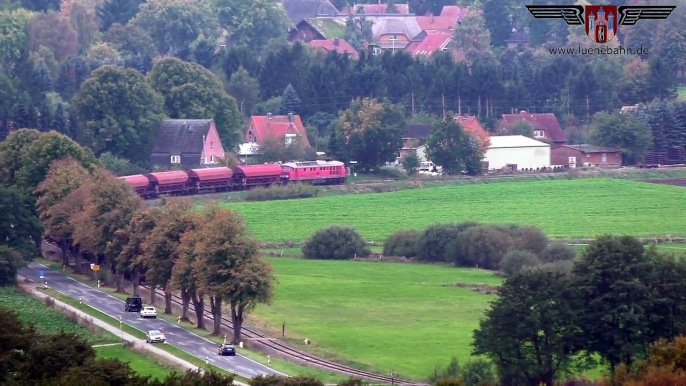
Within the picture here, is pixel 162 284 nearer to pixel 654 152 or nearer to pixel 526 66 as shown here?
pixel 654 152

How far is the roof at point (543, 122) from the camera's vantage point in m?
132

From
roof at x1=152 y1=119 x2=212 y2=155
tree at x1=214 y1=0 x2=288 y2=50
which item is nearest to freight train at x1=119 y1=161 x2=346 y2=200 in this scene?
roof at x1=152 y1=119 x2=212 y2=155

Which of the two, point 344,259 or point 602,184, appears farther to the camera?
point 602,184

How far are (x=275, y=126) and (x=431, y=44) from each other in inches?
2000

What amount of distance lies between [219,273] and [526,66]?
93.6 m

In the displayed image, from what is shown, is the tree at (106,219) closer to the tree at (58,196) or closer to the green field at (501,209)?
the tree at (58,196)

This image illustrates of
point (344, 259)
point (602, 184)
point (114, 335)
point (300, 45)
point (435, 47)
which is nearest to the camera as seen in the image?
point (114, 335)

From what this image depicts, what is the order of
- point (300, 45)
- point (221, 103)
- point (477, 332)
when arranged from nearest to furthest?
1. point (477, 332)
2. point (221, 103)
3. point (300, 45)

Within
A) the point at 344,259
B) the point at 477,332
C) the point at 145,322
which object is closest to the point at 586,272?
the point at 477,332

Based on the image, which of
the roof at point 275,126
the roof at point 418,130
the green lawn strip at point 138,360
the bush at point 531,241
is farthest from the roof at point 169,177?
the green lawn strip at point 138,360

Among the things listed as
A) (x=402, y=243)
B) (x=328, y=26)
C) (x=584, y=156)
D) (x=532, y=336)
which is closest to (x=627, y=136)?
(x=584, y=156)

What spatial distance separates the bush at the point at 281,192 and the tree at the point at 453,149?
1174cm

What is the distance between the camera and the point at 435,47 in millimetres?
174125

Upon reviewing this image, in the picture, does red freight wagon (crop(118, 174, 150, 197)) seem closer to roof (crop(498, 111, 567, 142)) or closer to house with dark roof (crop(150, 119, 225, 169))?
house with dark roof (crop(150, 119, 225, 169))
